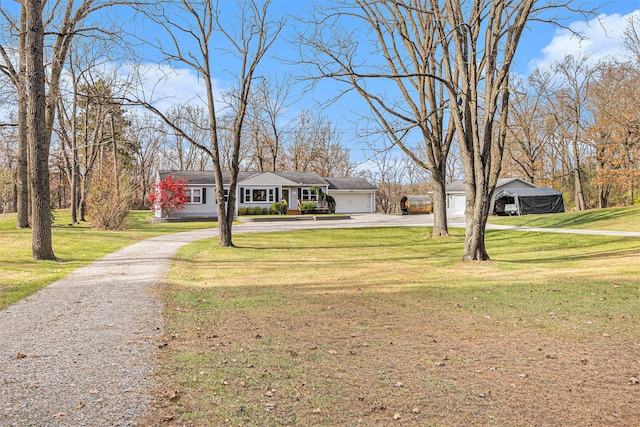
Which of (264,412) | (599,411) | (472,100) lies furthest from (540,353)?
(472,100)

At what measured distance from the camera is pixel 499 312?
6.21 meters

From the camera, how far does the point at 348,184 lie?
44.5 meters

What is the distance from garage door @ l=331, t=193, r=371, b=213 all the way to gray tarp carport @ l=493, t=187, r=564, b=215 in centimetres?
1325

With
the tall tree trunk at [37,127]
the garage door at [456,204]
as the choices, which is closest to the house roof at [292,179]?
the garage door at [456,204]

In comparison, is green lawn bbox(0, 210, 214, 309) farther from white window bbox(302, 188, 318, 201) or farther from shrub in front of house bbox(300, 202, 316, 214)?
white window bbox(302, 188, 318, 201)

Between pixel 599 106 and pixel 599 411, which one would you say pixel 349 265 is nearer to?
pixel 599 411

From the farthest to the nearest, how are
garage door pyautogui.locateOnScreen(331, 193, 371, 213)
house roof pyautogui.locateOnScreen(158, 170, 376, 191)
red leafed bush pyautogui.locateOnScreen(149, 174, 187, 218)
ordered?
1. garage door pyautogui.locateOnScreen(331, 193, 371, 213)
2. house roof pyautogui.locateOnScreen(158, 170, 376, 191)
3. red leafed bush pyautogui.locateOnScreen(149, 174, 187, 218)

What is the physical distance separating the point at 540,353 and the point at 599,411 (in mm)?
1329

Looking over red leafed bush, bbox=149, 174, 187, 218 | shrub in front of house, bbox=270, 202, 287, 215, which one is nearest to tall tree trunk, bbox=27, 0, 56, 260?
red leafed bush, bbox=149, 174, 187, 218

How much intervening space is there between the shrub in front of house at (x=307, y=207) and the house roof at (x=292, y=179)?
2745 millimetres

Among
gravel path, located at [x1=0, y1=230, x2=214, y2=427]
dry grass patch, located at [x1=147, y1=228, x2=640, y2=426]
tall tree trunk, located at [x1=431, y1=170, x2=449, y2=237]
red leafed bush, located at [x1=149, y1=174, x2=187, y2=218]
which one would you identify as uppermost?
red leafed bush, located at [x1=149, y1=174, x2=187, y2=218]

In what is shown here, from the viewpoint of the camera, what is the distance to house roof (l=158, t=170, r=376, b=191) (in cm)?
3694

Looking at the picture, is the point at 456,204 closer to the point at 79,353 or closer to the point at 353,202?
the point at 353,202

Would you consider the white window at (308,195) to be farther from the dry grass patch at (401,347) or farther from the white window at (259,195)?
the dry grass patch at (401,347)
